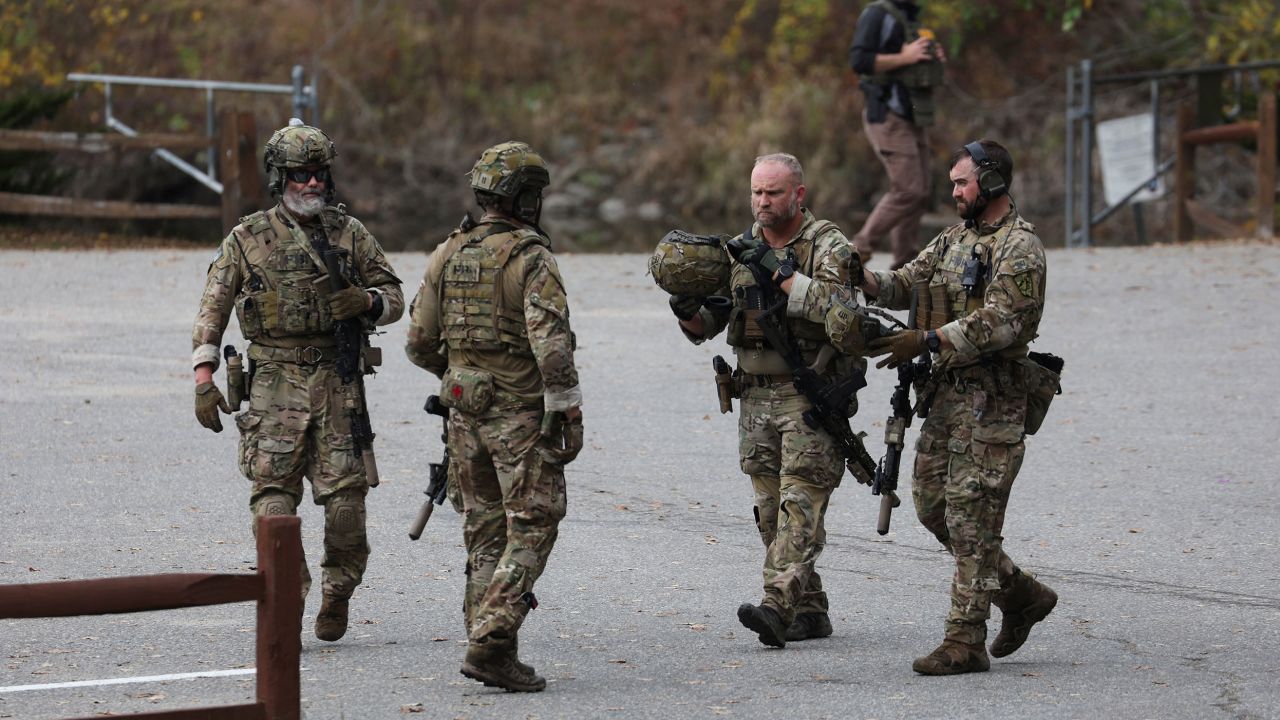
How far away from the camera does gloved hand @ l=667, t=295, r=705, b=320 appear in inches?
267

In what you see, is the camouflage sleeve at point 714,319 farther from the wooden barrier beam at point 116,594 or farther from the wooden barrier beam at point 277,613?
the wooden barrier beam at point 116,594

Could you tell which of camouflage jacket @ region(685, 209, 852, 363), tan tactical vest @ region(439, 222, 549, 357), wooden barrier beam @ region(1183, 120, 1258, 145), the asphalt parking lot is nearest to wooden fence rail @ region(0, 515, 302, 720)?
the asphalt parking lot

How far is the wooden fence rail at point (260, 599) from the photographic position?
490cm

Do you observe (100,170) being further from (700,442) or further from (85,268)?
(700,442)

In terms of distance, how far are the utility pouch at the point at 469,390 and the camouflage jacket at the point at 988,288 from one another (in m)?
1.57

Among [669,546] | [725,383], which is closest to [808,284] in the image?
[725,383]

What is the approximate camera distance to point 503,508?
6473 millimetres

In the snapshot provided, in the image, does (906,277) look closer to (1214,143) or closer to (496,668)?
(496,668)

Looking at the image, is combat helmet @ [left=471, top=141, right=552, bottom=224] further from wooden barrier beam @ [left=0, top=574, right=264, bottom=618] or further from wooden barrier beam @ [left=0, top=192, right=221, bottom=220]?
wooden barrier beam @ [left=0, top=192, right=221, bottom=220]

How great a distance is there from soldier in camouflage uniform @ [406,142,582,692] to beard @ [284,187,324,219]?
0.73 m

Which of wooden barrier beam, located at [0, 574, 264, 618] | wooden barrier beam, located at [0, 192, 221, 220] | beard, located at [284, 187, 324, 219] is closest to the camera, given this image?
wooden barrier beam, located at [0, 574, 264, 618]

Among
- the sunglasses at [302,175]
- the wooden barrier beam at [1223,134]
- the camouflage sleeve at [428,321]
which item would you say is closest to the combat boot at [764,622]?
the camouflage sleeve at [428,321]

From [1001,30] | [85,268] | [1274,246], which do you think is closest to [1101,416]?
[1274,246]

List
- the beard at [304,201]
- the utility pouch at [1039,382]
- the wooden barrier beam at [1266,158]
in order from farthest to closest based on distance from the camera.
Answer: the wooden barrier beam at [1266,158], the beard at [304,201], the utility pouch at [1039,382]
